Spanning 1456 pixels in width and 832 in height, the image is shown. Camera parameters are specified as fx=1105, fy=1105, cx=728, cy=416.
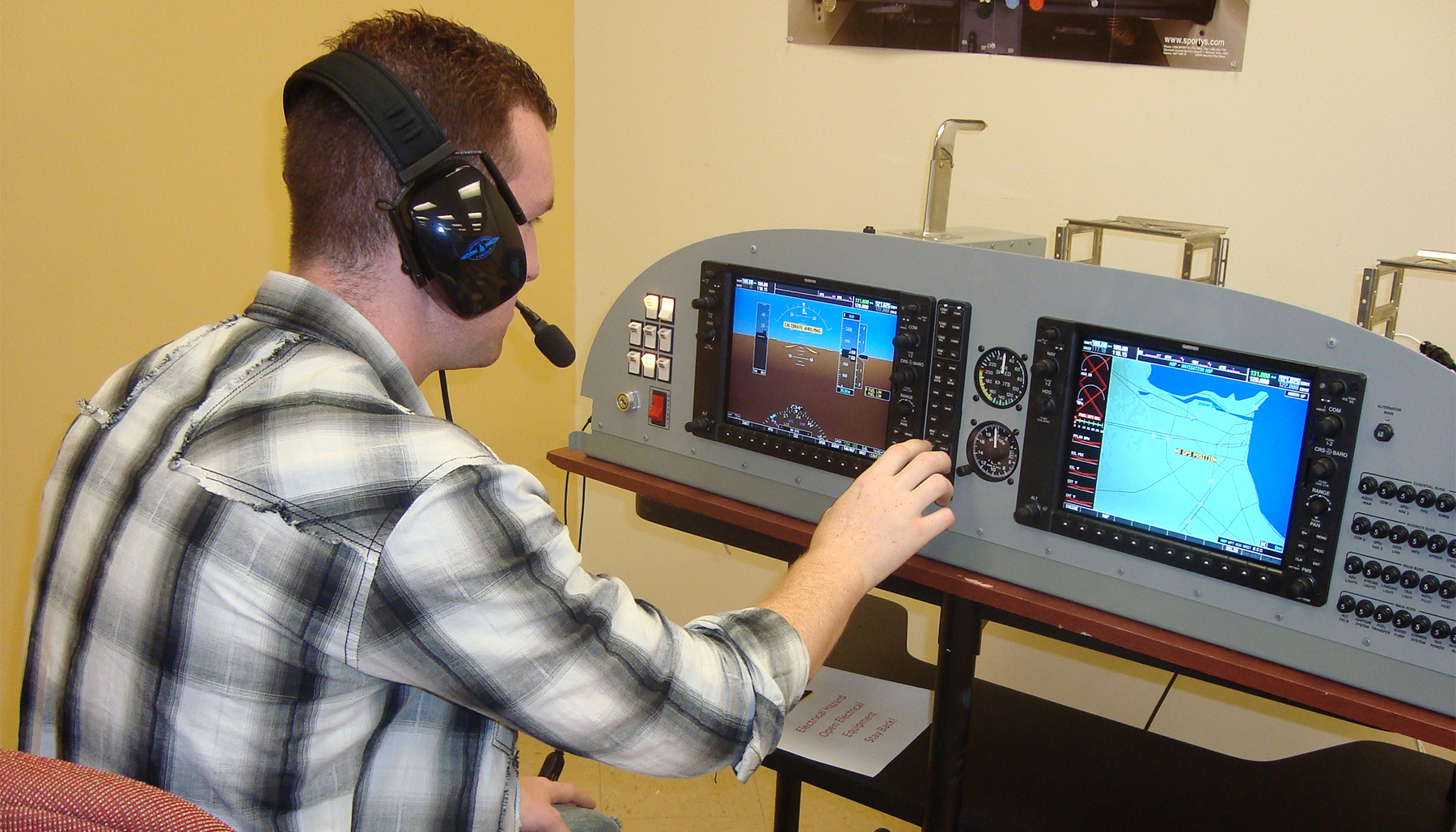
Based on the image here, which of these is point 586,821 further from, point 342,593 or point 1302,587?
point 1302,587

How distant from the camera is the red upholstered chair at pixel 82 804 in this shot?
531mm

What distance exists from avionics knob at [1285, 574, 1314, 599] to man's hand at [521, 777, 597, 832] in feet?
2.56

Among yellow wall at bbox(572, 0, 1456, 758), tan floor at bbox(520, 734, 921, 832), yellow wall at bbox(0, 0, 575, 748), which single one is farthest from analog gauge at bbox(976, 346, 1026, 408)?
yellow wall at bbox(0, 0, 575, 748)

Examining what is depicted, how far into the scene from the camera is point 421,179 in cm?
95

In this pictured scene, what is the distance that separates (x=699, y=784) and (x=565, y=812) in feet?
3.59

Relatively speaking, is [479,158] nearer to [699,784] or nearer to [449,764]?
[449,764]

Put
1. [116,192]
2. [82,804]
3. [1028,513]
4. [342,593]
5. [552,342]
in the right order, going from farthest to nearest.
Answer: [116,192] < [552,342] < [1028,513] < [342,593] < [82,804]

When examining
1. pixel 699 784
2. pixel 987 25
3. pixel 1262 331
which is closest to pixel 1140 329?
pixel 1262 331

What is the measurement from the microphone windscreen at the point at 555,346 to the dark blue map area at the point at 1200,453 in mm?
666

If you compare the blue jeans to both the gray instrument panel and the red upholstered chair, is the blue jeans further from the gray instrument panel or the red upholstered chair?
the red upholstered chair

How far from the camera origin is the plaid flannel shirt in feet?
2.66

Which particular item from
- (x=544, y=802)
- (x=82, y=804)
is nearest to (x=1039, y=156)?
(x=544, y=802)

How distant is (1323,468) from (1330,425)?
1.6 inches

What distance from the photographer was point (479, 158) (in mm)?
1001
